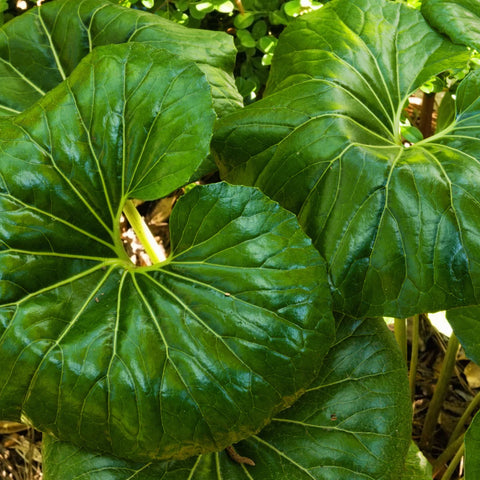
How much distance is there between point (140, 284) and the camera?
1.05 metres

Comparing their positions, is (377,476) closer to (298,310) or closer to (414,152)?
(298,310)

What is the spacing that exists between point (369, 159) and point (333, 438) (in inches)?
22.7

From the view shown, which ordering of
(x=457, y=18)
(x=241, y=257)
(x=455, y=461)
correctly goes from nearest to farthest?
(x=241, y=257), (x=457, y=18), (x=455, y=461)

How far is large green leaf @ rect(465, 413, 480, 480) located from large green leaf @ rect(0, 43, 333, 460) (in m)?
0.38

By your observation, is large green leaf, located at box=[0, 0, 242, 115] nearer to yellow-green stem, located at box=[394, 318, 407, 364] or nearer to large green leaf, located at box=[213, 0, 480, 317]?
large green leaf, located at box=[213, 0, 480, 317]

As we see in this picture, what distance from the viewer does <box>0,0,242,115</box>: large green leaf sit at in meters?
1.35

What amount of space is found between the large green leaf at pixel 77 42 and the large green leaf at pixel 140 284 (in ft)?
0.90

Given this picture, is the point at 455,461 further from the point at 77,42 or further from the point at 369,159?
the point at 77,42

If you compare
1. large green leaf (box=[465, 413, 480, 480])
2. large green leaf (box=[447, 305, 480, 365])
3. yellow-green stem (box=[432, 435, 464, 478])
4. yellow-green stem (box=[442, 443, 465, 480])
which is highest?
large green leaf (box=[447, 305, 480, 365])

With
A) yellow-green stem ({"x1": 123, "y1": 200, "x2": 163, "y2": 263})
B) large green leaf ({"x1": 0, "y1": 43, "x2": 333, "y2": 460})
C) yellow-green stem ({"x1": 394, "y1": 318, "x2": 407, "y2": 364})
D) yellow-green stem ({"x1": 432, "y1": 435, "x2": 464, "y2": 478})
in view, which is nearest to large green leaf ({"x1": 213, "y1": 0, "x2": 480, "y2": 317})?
large green leaf ({"x1": 0, "y1": 43, "x2": 333, "y2": 460})

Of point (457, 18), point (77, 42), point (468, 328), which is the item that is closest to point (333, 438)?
point (468, 328)

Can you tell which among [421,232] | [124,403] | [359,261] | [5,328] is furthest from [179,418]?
[421,232]

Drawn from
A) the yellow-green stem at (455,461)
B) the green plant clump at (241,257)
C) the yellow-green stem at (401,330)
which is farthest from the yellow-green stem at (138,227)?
the yellow-green stem at (455,461)

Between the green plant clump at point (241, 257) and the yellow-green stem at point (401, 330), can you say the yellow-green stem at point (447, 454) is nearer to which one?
the yellow-green stem at point (401, 330)
